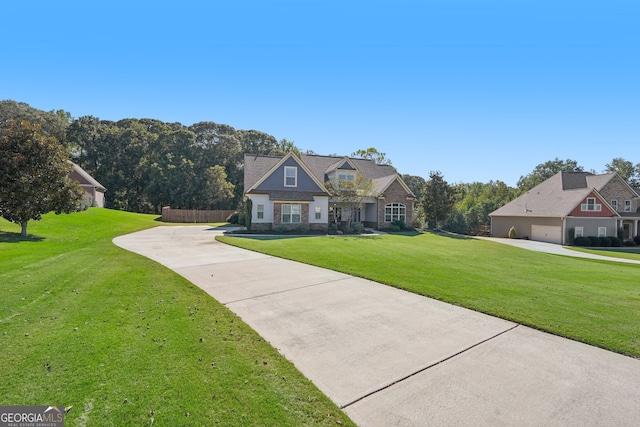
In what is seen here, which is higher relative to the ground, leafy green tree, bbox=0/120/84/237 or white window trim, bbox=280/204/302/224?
leafy green tree, bbox=0/120/84/237

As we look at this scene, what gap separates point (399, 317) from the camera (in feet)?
19.6

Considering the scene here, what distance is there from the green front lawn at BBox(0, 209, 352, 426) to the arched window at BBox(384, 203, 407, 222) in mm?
24723

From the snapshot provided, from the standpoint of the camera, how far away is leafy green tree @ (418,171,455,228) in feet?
106

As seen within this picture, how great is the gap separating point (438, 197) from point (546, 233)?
37.4 ft

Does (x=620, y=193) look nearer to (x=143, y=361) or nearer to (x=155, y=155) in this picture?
→ (x=143, y=361)

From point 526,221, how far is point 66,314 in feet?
129

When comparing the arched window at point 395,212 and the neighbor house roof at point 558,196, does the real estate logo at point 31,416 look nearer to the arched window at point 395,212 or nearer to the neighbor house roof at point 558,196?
the arched window at point 395,212

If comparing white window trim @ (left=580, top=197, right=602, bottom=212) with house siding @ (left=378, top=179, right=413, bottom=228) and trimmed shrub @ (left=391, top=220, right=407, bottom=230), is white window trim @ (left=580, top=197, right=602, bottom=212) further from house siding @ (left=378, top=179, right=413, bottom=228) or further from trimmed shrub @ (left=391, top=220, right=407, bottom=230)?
trimmed shrub @ (left=391, top=220, right=407, bottom=230)

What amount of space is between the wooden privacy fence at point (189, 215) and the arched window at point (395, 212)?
74.4 feet

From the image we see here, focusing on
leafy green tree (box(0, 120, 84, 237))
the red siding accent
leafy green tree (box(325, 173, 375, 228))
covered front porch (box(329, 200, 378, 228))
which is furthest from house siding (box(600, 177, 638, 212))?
leafy green tree (box(0, 120, 84, 237))

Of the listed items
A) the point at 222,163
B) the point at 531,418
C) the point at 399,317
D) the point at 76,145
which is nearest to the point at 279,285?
the point at 399,317

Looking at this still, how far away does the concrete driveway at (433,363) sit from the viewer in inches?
129

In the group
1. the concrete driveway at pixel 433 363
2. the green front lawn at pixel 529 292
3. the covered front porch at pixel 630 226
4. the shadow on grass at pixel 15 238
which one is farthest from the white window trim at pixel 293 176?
the covered front porch at pixel 630 226

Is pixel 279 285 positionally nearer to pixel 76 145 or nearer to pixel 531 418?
pixel 531 418
